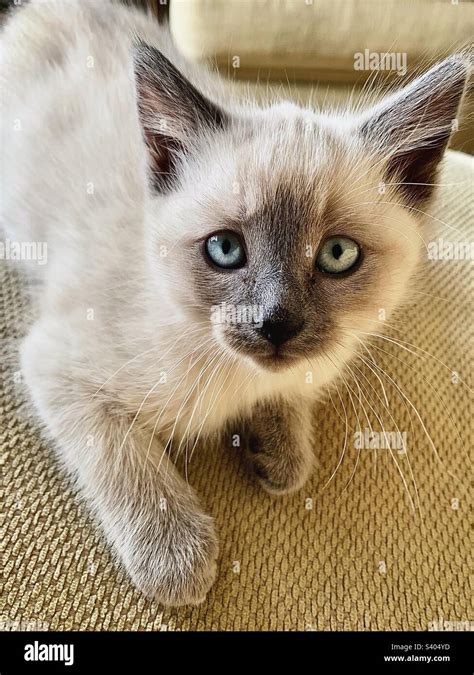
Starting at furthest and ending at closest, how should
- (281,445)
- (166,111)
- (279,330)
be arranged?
(281,445) < (166,111) < (279,330)

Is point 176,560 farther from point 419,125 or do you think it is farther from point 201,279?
point 419,125

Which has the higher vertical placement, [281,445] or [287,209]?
[287,209]

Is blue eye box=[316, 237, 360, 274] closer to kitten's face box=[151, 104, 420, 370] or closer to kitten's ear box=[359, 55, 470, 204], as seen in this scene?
kitten's face box=[151, 104, 420, 370]

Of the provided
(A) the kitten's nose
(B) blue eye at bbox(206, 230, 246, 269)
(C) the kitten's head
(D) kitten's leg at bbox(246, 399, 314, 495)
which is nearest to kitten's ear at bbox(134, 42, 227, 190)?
(C) the kitten's head

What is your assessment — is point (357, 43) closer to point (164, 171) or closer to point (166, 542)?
point (164, 171)

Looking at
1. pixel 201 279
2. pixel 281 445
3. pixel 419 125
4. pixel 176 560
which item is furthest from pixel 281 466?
pixel 419 125
